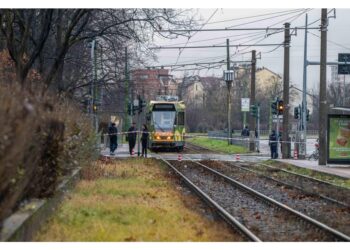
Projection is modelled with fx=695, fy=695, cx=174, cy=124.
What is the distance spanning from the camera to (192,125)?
108812 millimetres

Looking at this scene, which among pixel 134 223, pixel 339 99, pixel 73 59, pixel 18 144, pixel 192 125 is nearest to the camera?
pixel 18 144

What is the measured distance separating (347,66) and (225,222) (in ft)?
65.9

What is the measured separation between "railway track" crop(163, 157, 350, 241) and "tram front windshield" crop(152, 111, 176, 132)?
23336 mm

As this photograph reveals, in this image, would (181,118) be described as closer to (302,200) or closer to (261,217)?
(302,200)

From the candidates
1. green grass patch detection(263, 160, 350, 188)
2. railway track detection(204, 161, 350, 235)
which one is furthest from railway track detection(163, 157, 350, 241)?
green grass patch detection(263, 160, 350, 188)

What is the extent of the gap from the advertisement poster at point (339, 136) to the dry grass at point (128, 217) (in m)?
12.7

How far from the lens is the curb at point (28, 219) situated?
8.03m

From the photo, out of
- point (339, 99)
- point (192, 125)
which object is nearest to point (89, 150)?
point (339, 99)

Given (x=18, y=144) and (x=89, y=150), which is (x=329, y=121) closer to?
(x=89, y=150)

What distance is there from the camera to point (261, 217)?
13.8 meters

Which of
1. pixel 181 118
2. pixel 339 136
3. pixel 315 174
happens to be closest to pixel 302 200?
pixel 315 174

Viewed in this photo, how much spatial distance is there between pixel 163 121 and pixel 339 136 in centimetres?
1835

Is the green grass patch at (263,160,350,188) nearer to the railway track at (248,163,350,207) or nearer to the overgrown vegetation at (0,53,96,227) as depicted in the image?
the railway track at (248,163,350,207)

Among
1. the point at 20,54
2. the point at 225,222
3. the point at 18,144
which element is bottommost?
the point at 225,222
